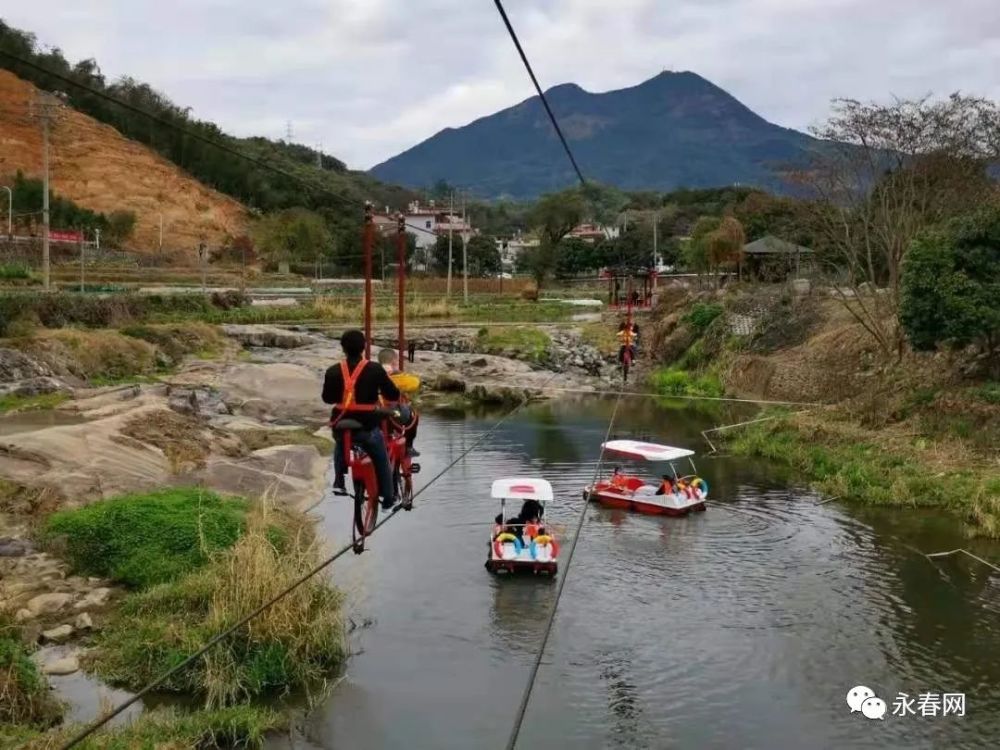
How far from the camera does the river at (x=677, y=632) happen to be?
11172 millimetres

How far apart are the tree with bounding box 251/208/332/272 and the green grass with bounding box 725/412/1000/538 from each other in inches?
2332

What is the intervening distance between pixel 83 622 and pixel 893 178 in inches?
1006

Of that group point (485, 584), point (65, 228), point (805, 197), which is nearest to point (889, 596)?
point (485, 584)

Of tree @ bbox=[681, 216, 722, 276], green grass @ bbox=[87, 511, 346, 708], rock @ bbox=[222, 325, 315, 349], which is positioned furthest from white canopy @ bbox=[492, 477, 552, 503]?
tree @ bbox=[681, 216, 722, 276]

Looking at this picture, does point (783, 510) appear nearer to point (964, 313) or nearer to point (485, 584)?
point (964, 313)

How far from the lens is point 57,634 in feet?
40.0

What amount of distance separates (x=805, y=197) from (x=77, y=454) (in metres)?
23.7

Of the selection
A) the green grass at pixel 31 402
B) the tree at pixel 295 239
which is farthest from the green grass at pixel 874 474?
the tree at pixel 295 239

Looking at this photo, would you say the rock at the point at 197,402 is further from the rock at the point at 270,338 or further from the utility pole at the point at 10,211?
the utility pole at the point at 10,211

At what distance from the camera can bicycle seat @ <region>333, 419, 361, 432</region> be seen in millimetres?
8531

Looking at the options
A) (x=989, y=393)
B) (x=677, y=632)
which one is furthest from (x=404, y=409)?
(x=989, y=393)

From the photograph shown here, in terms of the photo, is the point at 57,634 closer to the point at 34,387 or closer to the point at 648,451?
the point at 648,451

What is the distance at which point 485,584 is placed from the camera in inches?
615

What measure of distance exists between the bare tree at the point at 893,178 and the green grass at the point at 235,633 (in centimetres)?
2094
